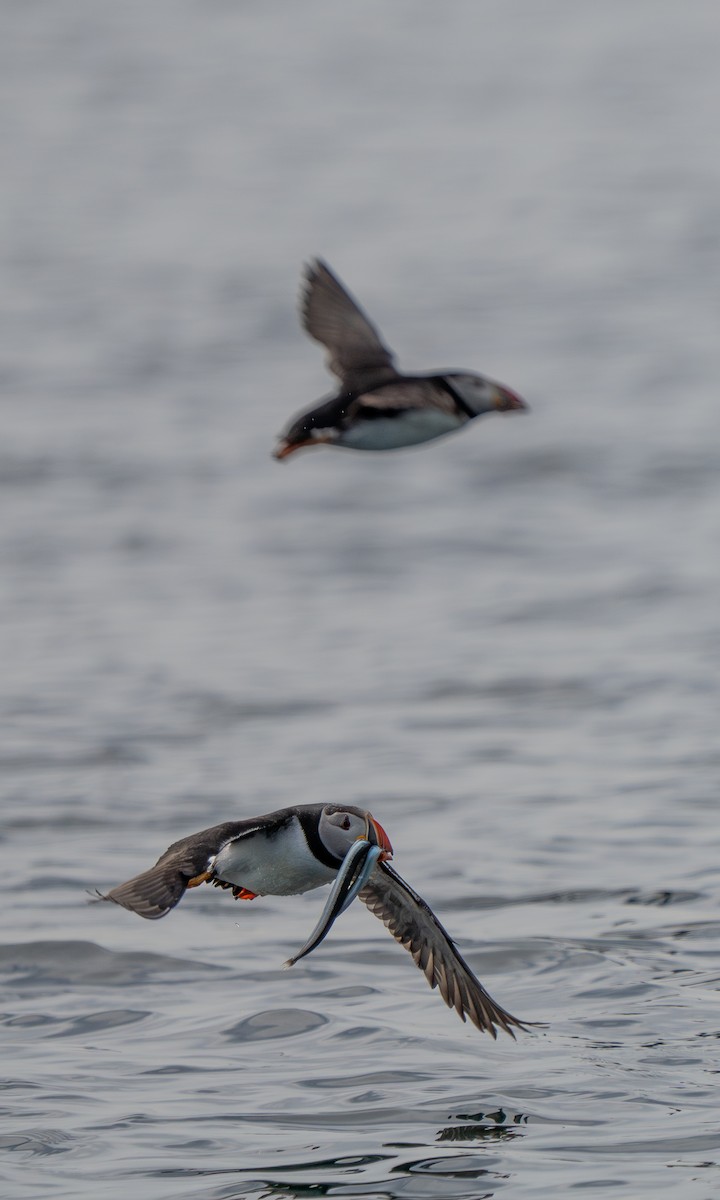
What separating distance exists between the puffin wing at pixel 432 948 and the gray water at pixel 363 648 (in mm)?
373

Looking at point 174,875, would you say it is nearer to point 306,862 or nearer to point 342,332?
point 306,862

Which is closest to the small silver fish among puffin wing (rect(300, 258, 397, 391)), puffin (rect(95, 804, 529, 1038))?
puffin (rect(95, 804, 529, 1038))

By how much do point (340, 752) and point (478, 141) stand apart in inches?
1353

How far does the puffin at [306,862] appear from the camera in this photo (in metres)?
6.43

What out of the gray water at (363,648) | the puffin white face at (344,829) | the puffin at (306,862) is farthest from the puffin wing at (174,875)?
the gray water at (363,648)

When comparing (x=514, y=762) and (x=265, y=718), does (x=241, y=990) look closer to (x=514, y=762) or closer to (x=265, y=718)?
(x=514, y=762)

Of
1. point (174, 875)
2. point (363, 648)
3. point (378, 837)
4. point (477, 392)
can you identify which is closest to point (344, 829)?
point (378, 837)

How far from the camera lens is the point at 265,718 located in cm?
1520

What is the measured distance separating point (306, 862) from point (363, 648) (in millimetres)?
10176

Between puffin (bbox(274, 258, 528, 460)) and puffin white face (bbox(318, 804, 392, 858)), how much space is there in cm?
258

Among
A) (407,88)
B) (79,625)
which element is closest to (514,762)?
(79,625)

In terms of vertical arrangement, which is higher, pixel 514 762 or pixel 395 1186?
pixel 514 762

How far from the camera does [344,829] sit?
698cm

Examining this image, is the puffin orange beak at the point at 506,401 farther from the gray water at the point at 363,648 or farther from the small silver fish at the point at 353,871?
the small silver fish at the point at 353,871
